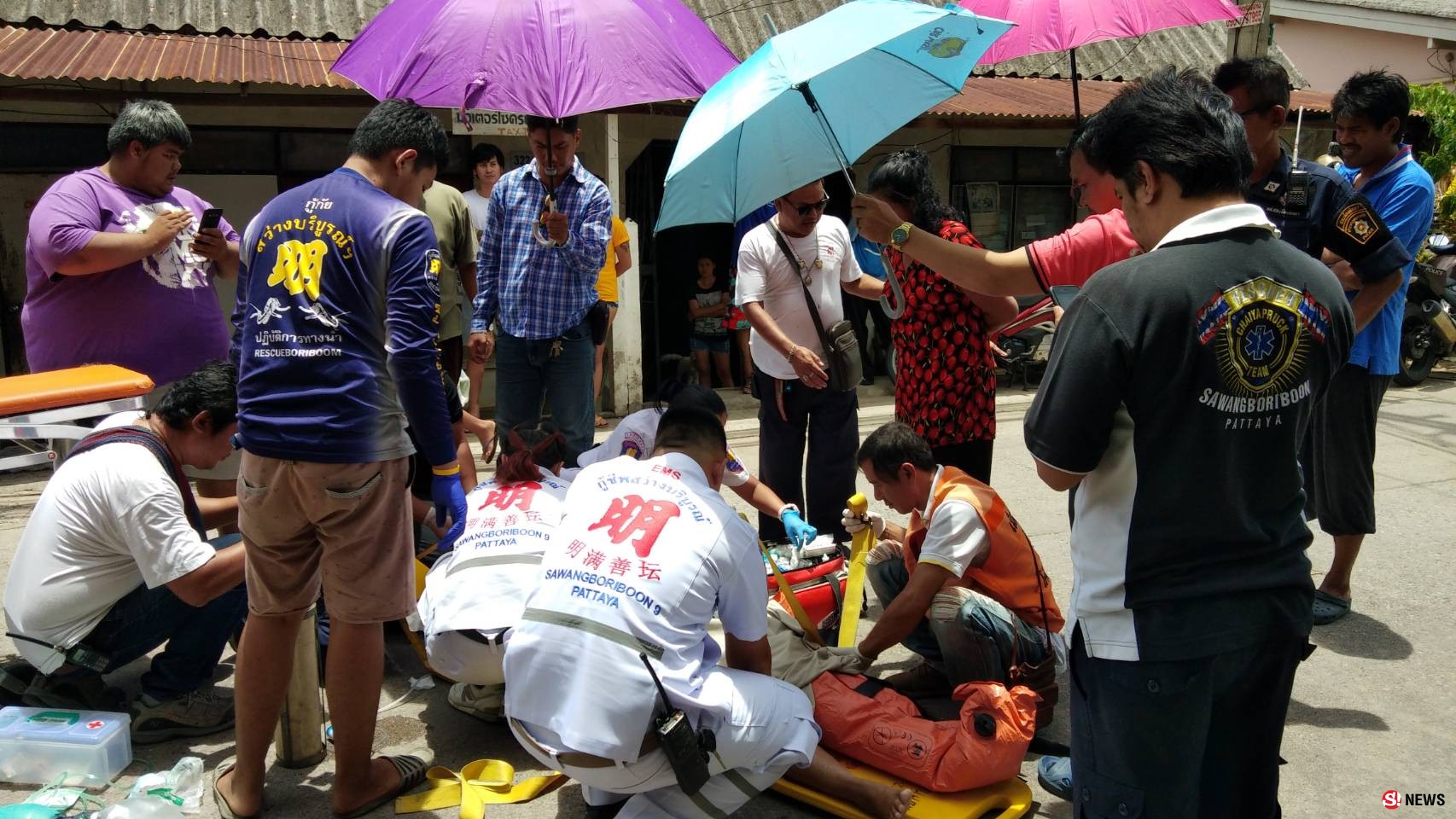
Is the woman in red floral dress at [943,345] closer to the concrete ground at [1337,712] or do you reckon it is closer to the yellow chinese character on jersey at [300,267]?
the concrete ground at [1337,712]

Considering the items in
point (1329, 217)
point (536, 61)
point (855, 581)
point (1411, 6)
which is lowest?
point (855, 581)

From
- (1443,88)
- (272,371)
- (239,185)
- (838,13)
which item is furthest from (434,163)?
(1443,88)

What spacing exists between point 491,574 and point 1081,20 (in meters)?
2.96

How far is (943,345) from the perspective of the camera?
4012 millimetres

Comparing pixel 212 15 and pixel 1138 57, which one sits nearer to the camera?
pixel 212 15

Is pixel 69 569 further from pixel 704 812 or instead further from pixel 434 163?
pixel 704 812

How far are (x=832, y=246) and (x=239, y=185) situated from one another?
5.34m

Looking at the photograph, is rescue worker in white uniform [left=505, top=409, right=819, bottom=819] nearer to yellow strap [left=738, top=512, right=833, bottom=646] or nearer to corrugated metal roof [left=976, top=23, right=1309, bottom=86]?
yellow strap [left=738, top=512, right=833, bottom=646]

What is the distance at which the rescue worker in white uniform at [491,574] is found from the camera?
319 centimetres

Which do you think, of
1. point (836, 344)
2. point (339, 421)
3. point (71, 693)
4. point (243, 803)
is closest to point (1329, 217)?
point (836, 344)

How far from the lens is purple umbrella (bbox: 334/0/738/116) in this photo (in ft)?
12.2

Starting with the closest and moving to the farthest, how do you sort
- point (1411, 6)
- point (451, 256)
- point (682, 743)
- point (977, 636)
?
point (682, 743), point (977, 636), point (451, 256), point (1411, 6)

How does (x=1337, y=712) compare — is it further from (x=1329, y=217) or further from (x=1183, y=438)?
(x=1183, y=438)

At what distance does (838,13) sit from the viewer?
123 inches
